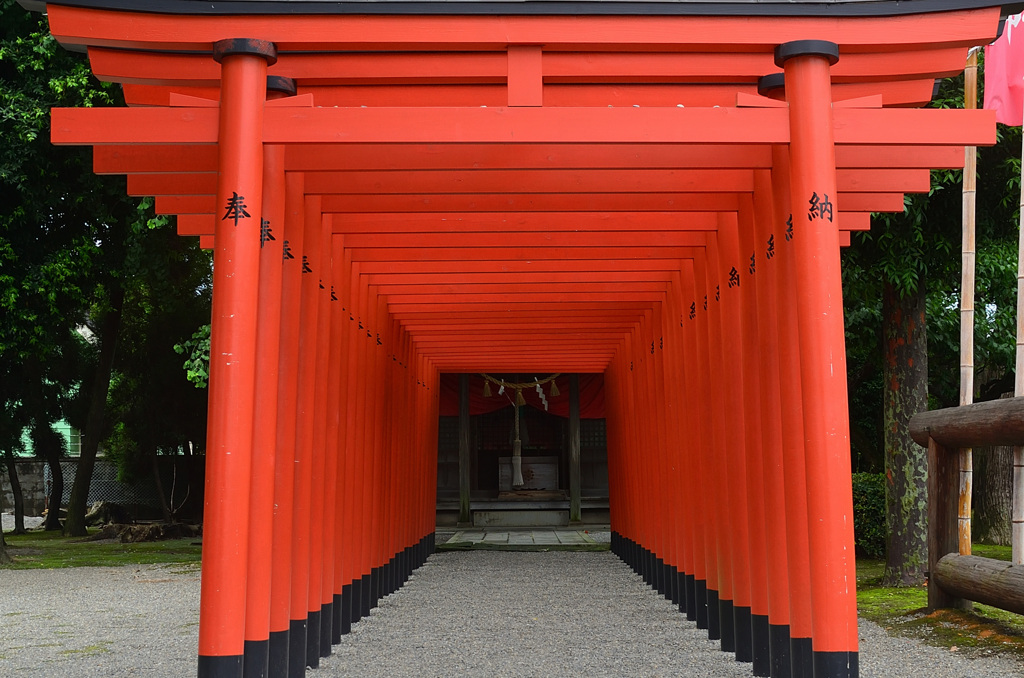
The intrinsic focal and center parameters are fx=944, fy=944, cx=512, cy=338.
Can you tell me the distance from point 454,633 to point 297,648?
6.71 ft

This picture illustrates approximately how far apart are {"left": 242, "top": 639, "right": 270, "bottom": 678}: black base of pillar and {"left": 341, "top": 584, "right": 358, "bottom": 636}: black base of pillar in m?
2.71

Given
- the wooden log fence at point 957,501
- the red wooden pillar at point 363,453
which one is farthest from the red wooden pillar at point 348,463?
the wooden log fence at point 957,501

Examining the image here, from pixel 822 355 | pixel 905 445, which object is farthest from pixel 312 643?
pixel 905 445

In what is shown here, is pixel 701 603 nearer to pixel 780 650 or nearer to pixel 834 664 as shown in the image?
pixel 780 650

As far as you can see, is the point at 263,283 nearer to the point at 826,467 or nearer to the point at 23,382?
the point at 826,467

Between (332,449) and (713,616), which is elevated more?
(332,449)

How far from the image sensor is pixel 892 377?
904 cm

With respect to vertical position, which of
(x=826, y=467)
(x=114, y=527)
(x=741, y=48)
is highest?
(x=741, y=48)

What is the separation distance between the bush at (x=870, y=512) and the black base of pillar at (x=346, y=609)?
640 centimetres

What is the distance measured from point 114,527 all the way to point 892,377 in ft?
45.1

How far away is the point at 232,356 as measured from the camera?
13.3ft

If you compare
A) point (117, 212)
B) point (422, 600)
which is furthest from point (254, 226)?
point (117, 212)

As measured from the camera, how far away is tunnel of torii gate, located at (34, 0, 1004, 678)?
13.6 ft

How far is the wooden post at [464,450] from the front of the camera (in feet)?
54.9
